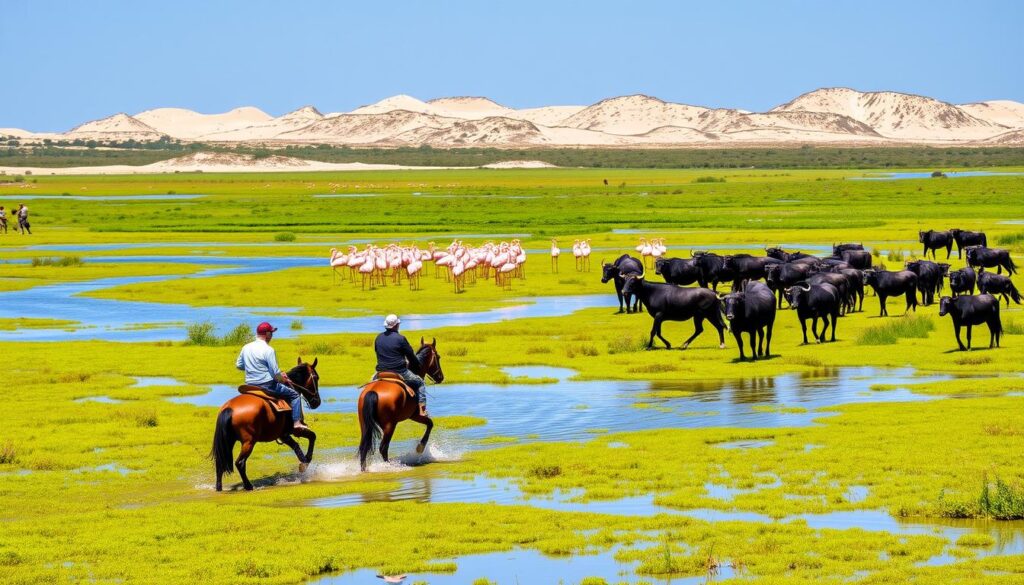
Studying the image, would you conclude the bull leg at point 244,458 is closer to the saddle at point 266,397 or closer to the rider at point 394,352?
the saddle at point 266,397

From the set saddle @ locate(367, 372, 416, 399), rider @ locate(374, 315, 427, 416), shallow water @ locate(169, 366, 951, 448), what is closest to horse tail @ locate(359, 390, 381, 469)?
saddle @ locate(367, 372, 416, 399)

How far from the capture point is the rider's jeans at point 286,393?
16778 mm

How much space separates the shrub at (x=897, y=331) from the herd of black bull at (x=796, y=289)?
2.58 feet

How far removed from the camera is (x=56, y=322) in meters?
36.2

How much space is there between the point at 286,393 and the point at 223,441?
3.45ft

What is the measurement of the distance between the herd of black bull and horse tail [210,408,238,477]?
12625 mm

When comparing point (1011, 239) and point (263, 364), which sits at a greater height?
point (263, 364)

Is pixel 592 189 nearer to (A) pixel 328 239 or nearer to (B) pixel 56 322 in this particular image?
(A) pixel 328 239

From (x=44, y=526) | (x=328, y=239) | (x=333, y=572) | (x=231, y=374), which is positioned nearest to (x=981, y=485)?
(x=333, y=572)

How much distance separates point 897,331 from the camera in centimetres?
3070

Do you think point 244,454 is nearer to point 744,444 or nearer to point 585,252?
point 744,444

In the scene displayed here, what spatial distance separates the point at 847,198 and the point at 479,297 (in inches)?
2458

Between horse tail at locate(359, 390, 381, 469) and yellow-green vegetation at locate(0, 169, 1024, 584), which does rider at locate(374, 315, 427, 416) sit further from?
yellow-green vegetation at locate(0, 169, 1024, 584)

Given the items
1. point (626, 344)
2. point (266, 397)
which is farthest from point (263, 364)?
point (626, 344)
